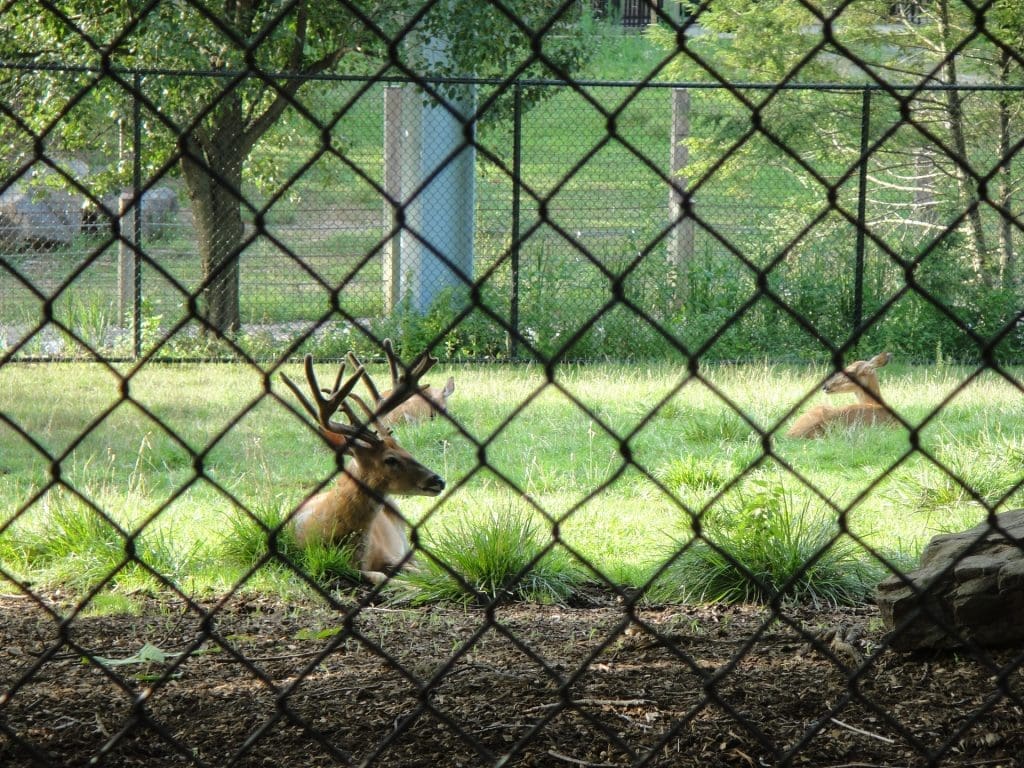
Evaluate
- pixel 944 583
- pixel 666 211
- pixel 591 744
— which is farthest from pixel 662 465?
pixel 666 211

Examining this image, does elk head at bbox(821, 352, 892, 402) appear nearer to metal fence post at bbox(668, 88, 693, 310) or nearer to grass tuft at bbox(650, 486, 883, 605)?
metal fence post at bbox(668, 88, 693, 310)

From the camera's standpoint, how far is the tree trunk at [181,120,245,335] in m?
11.1

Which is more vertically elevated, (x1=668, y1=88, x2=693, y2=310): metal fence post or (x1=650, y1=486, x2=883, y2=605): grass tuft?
(x1=668, y1=88, x2=693, y2=310): metal fence post

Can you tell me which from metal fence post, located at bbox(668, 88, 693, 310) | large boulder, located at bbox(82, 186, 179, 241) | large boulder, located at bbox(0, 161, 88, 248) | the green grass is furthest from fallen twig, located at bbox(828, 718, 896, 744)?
large boulder, located at bbox(82, 186, 179, 241)

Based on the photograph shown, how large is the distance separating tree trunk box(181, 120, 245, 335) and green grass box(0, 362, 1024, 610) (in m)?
1.28

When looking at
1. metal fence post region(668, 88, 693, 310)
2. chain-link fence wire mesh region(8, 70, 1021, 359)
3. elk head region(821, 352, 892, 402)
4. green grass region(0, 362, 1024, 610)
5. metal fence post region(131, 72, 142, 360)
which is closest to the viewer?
green grass region(0, 362, 1024, 610)

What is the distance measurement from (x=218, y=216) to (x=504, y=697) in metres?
9.16

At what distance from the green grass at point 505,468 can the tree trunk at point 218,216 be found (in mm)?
1283

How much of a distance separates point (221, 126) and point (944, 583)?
9133mm

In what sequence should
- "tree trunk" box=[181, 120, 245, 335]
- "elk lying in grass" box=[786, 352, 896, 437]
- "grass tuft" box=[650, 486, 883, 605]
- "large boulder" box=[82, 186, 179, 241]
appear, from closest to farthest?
1. "grass tuft" box=[650, 486, 883, 605]
2. "elk lying in grass" box=[786, 352, 896, 437]
3. "tree trunk" box=[181, 120, 245, 335]
4. "large boulder" box=[82, 186, 179, 241]

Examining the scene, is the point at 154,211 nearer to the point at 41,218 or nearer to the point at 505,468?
the point at 41,218

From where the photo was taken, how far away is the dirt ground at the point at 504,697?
8.38 feet

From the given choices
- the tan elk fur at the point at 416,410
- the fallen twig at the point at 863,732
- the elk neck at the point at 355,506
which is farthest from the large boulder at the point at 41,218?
the fallen twig at the point at 863,732

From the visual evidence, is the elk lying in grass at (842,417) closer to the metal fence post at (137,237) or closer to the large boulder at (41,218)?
the metal fence post at (137,237)
